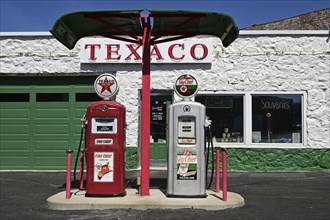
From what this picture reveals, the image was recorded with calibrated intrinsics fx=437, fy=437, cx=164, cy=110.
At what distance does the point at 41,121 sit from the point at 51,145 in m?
0.80

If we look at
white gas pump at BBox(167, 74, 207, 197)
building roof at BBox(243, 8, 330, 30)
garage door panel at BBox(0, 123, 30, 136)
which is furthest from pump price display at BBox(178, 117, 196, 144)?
building roof at BBox(243, 8, 330, 30)

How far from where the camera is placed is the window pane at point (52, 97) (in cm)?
1342

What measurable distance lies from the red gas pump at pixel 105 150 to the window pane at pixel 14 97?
20.4ft

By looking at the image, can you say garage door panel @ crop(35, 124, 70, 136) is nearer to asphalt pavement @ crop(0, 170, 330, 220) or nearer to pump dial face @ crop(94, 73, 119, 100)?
asphalt pavement @ crop(0, 170, 330, 220)

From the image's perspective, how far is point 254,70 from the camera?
12.9 meters

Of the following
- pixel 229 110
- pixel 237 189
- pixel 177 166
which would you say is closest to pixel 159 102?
pixel 229 110

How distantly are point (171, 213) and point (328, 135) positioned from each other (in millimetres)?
7425

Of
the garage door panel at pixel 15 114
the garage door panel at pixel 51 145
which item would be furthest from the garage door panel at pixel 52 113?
the garage door panel at pixel 51 145

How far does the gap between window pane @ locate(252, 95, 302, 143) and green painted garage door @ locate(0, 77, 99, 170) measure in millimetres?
Result: 4947

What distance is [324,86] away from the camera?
12711mm

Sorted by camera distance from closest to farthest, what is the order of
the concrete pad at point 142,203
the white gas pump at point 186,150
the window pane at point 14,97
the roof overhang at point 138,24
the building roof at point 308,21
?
the concrete pad at point 142,203, the roof overhang at point 138,24, the white gas pump at point 186,150, the window pane at point 14,97, the building roof at point 308,21

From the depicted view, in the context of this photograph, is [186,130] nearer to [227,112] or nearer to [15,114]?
[227,112]

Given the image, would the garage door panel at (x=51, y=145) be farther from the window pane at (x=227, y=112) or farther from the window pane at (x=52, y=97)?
the window pane at (x=227, y=112)

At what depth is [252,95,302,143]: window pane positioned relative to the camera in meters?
12.9
